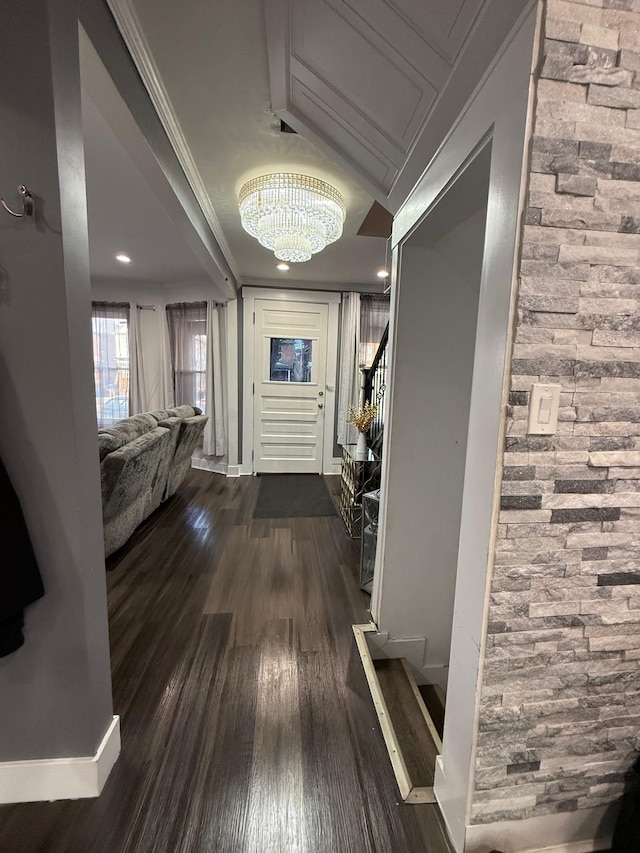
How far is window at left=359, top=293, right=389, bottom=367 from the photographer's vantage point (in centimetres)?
463

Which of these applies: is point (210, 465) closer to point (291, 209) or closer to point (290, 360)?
point (290, 360)

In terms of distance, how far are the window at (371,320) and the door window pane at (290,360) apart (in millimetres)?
699

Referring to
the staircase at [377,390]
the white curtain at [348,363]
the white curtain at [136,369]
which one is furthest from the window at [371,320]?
the white curtain at [136,369]

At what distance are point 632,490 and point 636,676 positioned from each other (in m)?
0.55

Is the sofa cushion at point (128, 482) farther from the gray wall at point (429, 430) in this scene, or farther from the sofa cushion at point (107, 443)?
the gray wall at point (429, 430)

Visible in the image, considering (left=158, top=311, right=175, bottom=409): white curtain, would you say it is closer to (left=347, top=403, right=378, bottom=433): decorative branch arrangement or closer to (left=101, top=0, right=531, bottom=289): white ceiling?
(left=347, top=403, right=378, bottom=433): decorative branch arrangement

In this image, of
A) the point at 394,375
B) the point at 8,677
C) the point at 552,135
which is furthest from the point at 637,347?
the point at 8,677

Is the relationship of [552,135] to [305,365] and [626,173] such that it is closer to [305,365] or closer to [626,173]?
[626,173]

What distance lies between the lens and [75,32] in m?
0.98

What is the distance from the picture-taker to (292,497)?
4027mm

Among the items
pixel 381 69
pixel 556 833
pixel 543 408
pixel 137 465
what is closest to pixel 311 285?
pixel 137 465

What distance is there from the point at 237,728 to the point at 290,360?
12.8 ft

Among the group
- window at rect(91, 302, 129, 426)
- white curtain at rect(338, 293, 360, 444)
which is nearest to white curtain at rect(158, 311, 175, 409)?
window at rect(91, 302, 129, 426)

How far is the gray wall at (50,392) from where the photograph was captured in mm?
910
